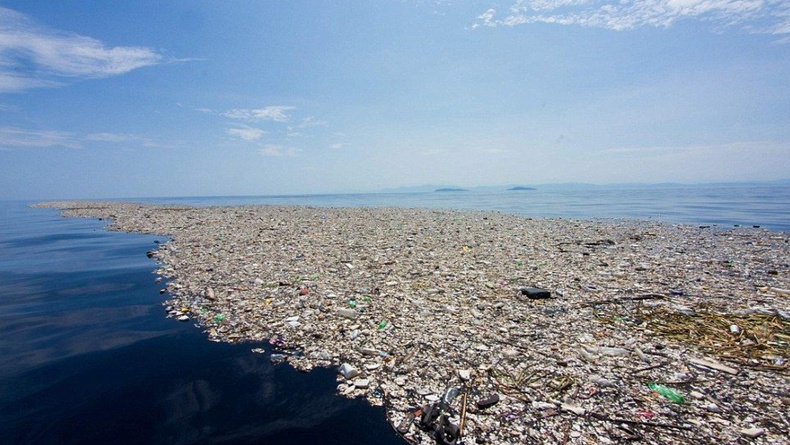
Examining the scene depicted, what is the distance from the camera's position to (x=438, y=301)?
26.1 ft

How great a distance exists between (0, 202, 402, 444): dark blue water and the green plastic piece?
141 inches

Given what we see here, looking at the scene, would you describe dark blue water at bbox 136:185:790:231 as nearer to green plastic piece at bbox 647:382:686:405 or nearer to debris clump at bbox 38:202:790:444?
debris clump at bbox 38:202:790:444

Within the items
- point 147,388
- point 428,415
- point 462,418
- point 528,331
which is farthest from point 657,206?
point 147,388

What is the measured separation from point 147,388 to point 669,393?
7323mm

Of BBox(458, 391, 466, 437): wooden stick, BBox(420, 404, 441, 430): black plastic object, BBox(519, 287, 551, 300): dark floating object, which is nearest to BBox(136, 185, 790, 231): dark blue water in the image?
BBox(519, 287, 551, 300): dark floating object

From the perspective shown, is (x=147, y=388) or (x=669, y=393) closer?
(x=669, y=393)

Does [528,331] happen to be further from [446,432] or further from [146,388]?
[146,388]

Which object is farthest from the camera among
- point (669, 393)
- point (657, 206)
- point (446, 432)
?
point (657, 206)

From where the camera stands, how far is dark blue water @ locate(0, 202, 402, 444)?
13.3 feet

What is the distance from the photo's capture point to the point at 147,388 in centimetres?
495

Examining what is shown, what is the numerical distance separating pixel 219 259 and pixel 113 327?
517 cm

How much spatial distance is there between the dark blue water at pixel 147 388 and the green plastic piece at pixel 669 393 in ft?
11.7

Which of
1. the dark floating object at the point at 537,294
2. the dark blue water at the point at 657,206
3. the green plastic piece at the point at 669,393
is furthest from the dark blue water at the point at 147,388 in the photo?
the dark blue water at the point at 657,206

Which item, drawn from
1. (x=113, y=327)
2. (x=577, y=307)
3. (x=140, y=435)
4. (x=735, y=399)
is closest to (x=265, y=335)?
(x=140, y=435)
